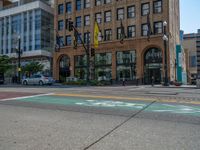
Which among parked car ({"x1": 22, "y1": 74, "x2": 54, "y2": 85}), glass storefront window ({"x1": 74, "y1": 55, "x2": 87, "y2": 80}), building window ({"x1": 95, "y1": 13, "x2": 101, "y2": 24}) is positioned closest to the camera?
parked car ({"x1": 22, "y1": 74, "x2": 54, "y2": 85})

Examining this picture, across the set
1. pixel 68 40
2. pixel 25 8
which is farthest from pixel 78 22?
pixel 25 8

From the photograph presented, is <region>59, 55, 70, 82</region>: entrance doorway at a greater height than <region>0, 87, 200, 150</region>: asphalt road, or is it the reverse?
<region>59, 55, 70, 82</region>: entrance doorway

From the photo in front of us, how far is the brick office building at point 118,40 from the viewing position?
37.2 meters

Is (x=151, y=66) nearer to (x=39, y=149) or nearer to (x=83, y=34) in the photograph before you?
(x=83, y=34)

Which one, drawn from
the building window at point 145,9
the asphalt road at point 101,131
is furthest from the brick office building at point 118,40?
the asphalt road at point 101,131

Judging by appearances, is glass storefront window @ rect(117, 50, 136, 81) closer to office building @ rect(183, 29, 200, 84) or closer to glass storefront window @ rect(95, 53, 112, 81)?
glass storefront window @ rect(95, 53, 112, 81)

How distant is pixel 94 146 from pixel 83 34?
4104 centimetres

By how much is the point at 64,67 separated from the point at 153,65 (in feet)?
63.0

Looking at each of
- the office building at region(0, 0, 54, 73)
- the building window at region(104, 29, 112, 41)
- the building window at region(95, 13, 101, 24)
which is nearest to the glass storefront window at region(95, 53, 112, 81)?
the building window at region(104, 29, 112, 41)

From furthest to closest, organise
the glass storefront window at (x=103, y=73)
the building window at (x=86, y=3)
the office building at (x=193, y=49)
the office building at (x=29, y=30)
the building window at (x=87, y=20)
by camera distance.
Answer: the office building at (x=193, y=49), the office building at (x=29, y=30), the building window at (x=86, y=3), the building window at (x=87, y=20), the glass storefront window at (x=103, y=73)

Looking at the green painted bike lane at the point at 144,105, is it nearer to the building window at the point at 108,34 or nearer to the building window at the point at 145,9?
the building window at the point at 145,9

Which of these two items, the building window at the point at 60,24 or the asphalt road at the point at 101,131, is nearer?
the asphalt road at the point at 101,131

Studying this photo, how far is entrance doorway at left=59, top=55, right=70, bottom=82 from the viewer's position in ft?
152

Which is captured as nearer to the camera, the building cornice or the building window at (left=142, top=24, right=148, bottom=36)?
the building window at (left=142, top=24, right=148, bottom=36)
